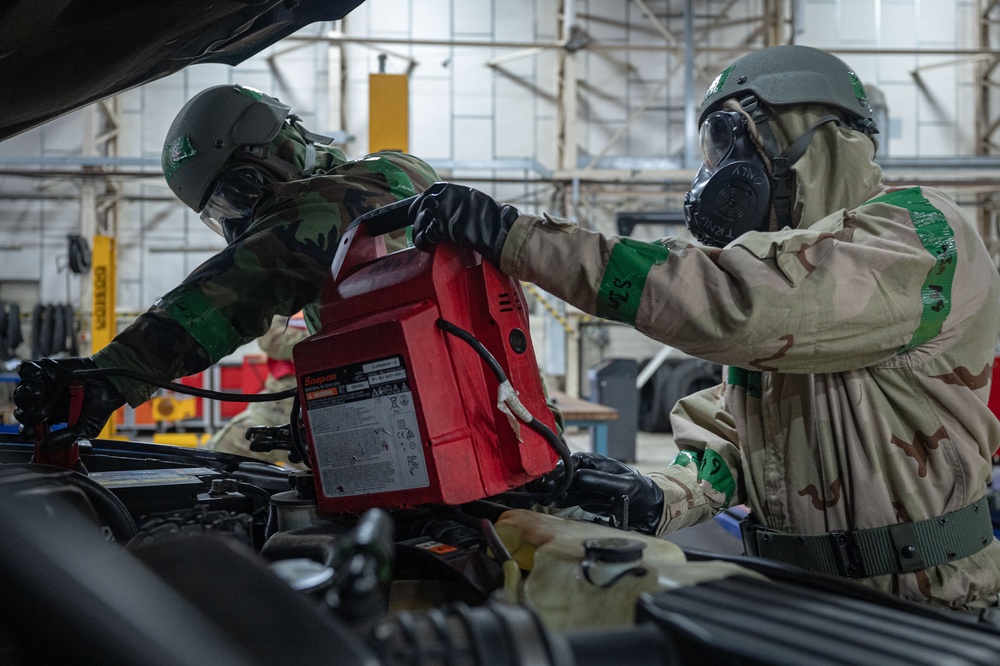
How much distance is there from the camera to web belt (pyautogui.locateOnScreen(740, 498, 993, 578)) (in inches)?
56.3

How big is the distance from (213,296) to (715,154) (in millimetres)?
1292

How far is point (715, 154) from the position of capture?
178 cm

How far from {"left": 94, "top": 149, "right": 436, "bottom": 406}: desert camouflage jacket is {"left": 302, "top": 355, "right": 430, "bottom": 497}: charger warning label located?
0.65 meters

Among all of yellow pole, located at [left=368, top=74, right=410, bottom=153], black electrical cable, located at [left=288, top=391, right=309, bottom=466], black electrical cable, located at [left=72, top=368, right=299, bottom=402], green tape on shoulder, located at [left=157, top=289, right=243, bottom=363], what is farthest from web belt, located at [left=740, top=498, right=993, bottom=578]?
yellow pole, located at [left=368, top=74, right=410, bottom=153]

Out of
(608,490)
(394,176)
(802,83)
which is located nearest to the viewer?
(608,490)

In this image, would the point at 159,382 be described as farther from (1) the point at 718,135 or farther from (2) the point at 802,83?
(2) the point at 802,83

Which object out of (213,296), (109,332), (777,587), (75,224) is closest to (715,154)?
(777,587)

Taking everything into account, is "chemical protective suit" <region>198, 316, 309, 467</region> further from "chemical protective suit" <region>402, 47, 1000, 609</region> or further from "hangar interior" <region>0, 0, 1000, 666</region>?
"chemical protective suit" <region>402, 47, 1000, 609</region>

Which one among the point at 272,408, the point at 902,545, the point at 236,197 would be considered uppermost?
the point at 236,197

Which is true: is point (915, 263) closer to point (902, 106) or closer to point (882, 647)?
point (882, 647)

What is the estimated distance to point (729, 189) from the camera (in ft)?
5.45

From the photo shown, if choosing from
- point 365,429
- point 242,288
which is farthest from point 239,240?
point 365,429

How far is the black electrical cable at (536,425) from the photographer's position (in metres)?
1.29

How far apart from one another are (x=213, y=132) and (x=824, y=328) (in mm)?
1762
